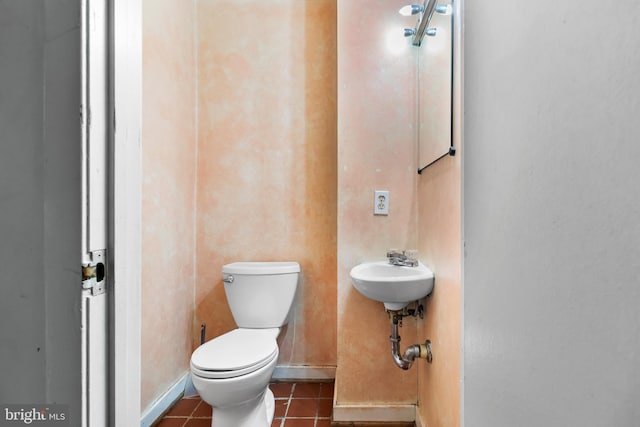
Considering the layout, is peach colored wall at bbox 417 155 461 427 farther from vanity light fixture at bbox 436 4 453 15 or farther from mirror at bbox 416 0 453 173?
vanity light fixture at bbox 436 4 453 15

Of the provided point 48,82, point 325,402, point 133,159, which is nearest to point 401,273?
point 325,402

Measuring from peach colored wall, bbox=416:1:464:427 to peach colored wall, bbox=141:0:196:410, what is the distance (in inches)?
50.0

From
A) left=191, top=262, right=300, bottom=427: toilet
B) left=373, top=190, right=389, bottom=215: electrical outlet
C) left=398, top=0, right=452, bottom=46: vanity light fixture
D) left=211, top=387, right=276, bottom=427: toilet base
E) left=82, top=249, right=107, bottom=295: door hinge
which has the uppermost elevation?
left=398, top=0, right=452, bottom=46: vanity light fixture

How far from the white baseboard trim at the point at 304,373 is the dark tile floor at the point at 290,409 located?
0.13ft

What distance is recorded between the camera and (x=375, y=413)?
1.60m

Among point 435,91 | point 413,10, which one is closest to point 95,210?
point 435,91

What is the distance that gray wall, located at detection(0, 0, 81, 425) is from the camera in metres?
0.43

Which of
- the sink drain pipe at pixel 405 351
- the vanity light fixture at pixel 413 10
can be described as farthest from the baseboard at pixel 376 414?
the vanity light fixture at pixel 413 10

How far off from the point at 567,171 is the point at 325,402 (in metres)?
1.78

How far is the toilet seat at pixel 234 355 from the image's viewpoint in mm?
1269

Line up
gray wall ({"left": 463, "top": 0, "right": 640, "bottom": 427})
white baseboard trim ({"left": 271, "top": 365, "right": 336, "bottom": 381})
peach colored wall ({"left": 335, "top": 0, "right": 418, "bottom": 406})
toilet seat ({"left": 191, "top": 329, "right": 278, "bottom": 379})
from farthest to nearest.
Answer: white baseboard trim ({"left": 271, "top": 365, "right": 336, "bottom": 381})
peach colored wall ({"left": 335, "top": 0, "right": 418, "bottom": 406})
toilet seat ({"left": 191, "top": 329, "right": 278, "bottom": 379})
gray wall ({"left": 463, "top": 0, "right": 640, "bottom": 427})

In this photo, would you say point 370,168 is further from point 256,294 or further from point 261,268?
point 256,294

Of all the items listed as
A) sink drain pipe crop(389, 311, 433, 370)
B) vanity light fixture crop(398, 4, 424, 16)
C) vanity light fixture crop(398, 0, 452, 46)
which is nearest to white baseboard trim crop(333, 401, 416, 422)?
sink drain pipe crop(389, 311, 433, 370)

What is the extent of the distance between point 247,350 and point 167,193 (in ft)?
2.96
